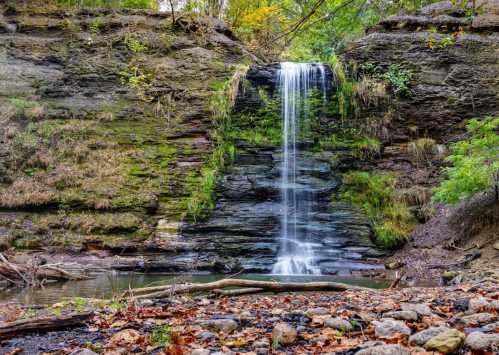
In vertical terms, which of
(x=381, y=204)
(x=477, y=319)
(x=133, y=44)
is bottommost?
(x=381, y=204)

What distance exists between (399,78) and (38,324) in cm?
1337

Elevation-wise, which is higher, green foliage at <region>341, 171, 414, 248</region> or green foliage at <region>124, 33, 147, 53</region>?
green foliage at <region>124, 33, 147, 53</region>

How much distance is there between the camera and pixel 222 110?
13.1m

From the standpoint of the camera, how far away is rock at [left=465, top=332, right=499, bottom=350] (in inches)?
75.4

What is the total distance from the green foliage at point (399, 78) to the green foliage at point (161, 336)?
12650 mm

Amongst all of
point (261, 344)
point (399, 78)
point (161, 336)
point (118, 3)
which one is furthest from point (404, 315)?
point (118, 3)

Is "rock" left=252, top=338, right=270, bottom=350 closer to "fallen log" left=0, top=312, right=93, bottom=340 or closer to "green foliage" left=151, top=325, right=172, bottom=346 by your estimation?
"green foliage" left=151, top=325, right=172, bottom=346

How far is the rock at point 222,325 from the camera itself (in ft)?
9.26

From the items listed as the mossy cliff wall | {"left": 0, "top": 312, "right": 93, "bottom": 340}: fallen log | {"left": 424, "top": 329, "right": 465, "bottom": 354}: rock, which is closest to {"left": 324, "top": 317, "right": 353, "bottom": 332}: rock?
{"left": 424, "top": 329, "right": 465, "bottom": 354}: rock

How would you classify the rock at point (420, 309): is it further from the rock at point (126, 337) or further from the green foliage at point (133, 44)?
the green foliage at point (133, 44)

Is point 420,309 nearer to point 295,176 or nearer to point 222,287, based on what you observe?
point 222,287

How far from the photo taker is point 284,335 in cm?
246

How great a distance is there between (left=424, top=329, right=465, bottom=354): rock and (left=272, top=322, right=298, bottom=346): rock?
0.78 m

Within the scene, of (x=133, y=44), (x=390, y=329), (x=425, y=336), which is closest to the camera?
(x=425, y=336)
